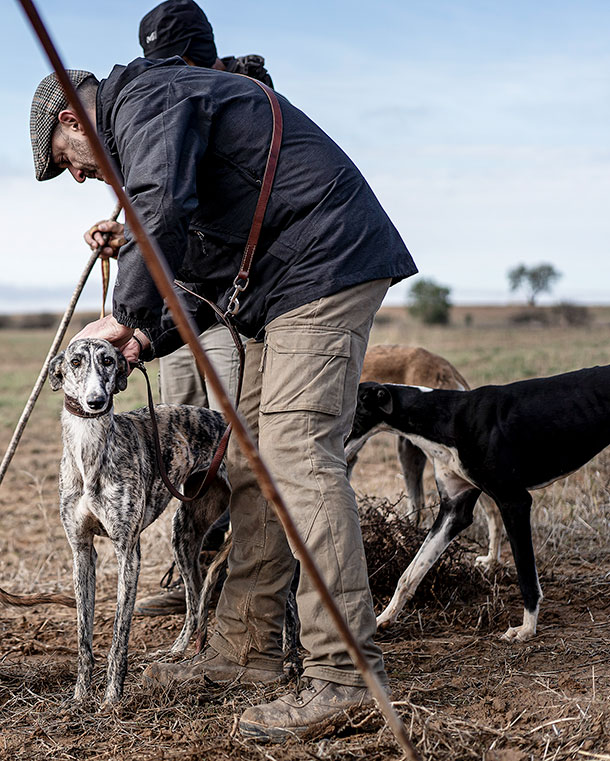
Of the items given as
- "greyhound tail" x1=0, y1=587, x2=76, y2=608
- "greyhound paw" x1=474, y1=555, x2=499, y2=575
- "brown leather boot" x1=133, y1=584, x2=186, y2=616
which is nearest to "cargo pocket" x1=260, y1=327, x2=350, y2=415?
"greyhound tail" x1=0, y1=587, x2=76, y2=608

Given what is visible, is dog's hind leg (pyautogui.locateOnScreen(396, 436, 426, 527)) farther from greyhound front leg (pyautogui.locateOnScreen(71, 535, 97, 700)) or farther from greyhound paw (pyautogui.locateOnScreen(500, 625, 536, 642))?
greyhound front leg (pyautogui.locateOnScreen(71, 535, 97, 700))

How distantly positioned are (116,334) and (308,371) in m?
0.85

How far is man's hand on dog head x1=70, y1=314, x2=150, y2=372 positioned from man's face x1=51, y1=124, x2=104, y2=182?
598 millimetres

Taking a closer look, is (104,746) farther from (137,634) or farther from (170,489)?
(137,634)

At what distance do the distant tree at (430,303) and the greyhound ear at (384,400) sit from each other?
28704mm

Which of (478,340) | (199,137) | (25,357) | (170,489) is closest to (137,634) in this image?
(170,489)

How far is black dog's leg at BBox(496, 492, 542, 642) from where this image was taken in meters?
4.20

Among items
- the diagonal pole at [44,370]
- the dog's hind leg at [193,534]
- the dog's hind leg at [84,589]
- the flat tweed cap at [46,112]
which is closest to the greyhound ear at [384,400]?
the dog's hind leg at [193,534]

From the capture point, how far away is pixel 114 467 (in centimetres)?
366

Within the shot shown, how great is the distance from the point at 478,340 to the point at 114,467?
Result: 54.5ft

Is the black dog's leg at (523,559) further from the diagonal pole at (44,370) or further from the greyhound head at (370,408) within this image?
the diagonal pole at (44,370)

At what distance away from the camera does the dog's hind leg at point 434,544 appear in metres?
4.43

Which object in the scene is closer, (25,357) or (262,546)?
(262,546)

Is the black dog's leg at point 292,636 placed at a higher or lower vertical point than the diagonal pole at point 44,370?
lower
